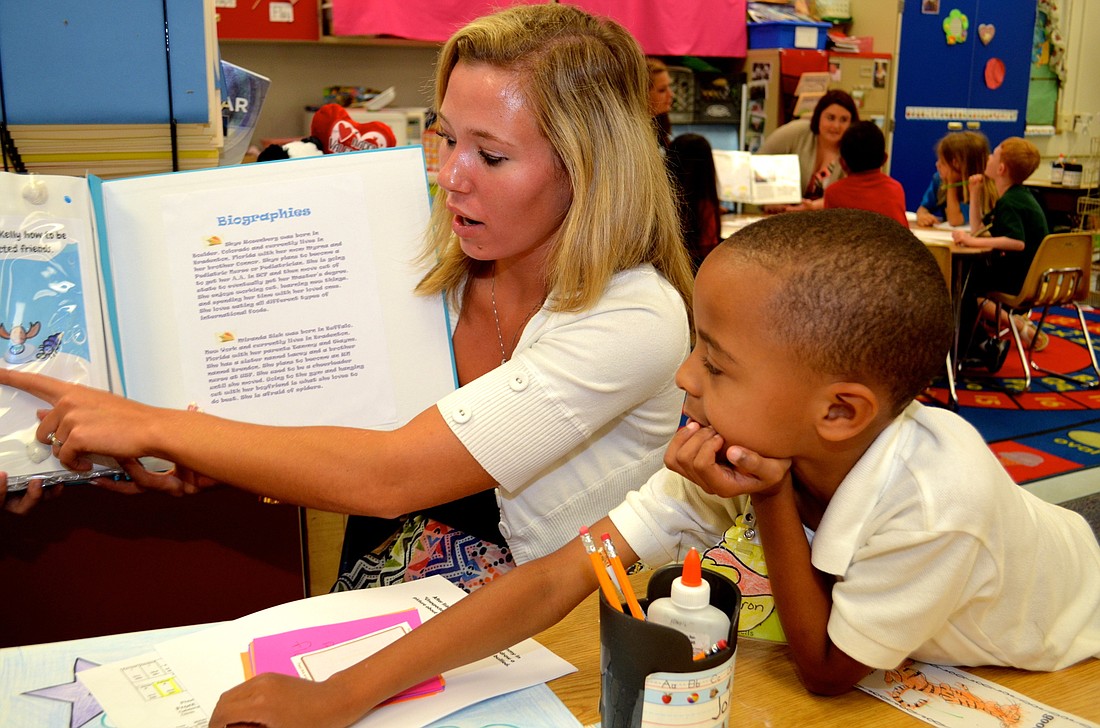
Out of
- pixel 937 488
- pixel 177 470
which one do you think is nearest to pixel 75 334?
pixel 177 470

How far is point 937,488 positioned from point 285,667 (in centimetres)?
64

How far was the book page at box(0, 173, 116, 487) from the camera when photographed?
1.21 metres

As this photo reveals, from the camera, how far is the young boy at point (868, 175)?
468cm

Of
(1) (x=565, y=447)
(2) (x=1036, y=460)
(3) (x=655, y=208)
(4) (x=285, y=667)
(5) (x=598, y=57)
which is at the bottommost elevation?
(2) (x=1036, y=460)

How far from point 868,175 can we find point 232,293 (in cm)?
410

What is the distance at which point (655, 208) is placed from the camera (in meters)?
1.38

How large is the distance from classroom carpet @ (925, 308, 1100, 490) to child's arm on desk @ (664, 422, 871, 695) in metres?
2.96

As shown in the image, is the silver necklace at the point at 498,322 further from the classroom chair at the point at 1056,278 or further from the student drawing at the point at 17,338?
the classroom chair at the point at 1056,278

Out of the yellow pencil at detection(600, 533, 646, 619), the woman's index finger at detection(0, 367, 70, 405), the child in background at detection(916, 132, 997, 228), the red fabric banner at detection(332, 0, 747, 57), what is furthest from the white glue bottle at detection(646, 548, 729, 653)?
the child in background at detection(916, 132, 997, 228)

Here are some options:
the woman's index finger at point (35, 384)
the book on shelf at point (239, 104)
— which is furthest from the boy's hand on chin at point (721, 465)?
the book on shelf at point (239, 104)

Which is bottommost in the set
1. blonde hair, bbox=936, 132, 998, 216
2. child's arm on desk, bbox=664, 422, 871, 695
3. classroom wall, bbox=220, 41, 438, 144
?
child's arm on desk, bbox=664, 422, 871, 695

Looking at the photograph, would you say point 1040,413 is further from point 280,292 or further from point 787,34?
point 280,292

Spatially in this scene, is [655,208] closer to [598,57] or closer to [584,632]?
[598,57]

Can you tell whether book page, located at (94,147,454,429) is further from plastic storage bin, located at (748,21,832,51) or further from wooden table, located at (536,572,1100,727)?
plastic storage bin, located at (748,21,832,51)
